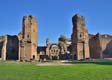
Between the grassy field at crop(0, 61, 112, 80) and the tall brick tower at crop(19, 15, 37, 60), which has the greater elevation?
the tall brick tower at crop(19, 15, 37, 60)

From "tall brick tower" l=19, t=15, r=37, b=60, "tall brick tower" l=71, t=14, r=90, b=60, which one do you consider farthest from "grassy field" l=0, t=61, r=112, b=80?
"tall brick tower" l=19, t=15, r=37, b=60

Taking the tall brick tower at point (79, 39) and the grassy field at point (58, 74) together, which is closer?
the grassy field at point (58, 74)

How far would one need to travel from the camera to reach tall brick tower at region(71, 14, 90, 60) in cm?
6338

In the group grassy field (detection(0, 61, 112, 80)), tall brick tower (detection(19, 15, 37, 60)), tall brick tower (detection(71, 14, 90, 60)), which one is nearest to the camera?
grassy field (detection(0, 61, 112, 80))

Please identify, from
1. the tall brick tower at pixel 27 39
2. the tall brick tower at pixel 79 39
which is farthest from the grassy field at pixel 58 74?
the tall brick tower at pixel 27 39

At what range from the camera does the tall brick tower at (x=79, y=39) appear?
63.4m

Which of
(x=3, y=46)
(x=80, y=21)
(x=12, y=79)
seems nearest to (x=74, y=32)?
(x=80, y=21)

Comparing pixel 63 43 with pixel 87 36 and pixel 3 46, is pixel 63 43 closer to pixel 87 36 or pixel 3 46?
pixel 87 36

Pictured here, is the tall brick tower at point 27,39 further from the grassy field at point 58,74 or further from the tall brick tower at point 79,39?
the grassy field at point 58,74

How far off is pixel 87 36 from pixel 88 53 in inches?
187

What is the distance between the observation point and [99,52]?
69.9 m

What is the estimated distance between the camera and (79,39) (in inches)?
2520

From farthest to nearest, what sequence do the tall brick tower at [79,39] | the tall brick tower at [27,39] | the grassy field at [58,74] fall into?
1. the tall brick tower at [27,39]
2. the tall brick tower at [79,39]
3. the grassy field at [58,74]

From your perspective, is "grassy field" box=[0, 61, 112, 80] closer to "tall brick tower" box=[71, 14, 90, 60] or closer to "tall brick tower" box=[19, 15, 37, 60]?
"tall brick tower" box=[71, 14, 90, 60]
